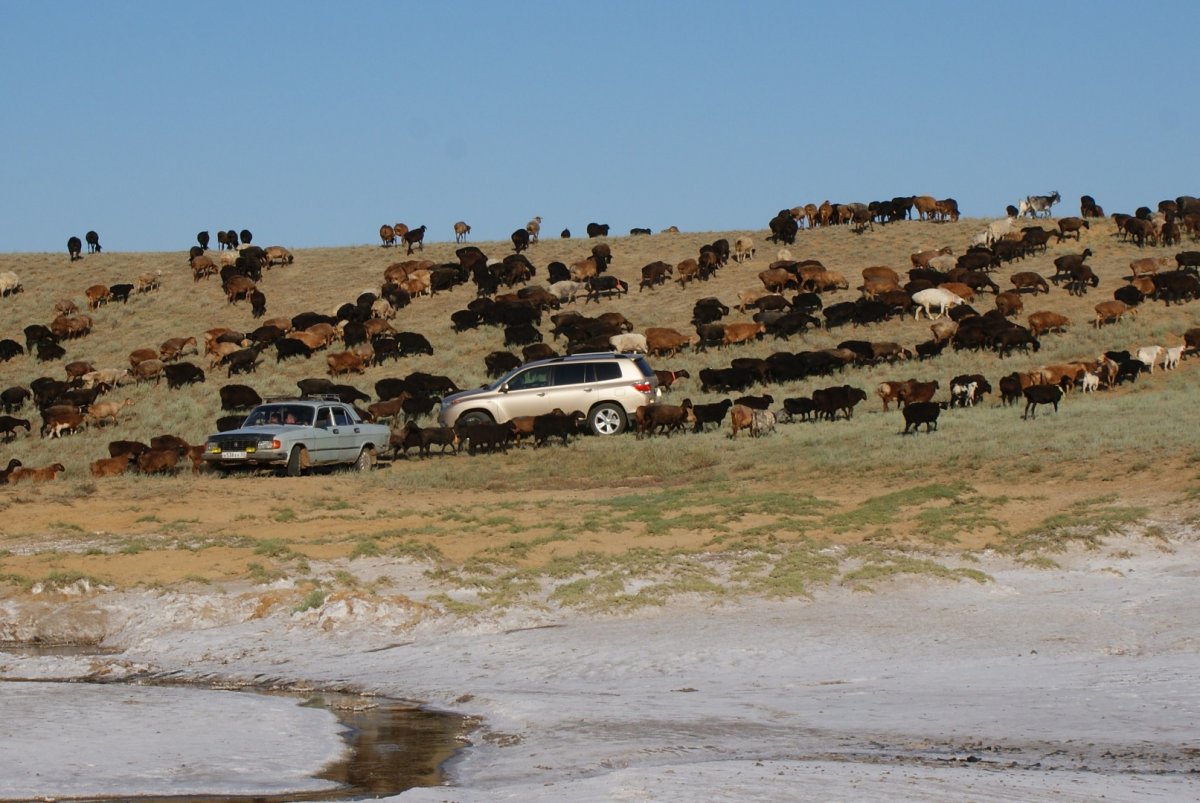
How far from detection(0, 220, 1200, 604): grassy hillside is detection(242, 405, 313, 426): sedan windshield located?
160 cm

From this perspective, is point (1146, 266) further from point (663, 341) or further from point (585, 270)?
point (585, 270)

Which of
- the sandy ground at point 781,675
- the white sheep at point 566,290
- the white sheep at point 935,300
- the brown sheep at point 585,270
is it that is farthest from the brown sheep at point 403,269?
the sandy ground at point 781,675

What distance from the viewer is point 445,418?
29109 millimetres

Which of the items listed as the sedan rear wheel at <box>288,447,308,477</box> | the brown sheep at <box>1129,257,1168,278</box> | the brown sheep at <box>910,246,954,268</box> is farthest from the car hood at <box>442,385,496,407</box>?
the brown sheep at <box>1129,257,1168,278</box>

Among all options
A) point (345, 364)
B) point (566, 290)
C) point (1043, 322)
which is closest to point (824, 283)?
point (566, 290)

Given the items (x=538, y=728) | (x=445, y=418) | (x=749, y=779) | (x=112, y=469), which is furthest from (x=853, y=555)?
(x=112, y=469)

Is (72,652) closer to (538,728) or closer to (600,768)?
(538,728)

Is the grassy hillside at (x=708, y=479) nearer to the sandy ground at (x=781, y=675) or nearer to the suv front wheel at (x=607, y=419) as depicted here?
the suv front wheel at (x=607, y=419)

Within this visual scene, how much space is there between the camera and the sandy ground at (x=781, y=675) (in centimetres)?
805

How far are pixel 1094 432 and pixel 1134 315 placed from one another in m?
14.5

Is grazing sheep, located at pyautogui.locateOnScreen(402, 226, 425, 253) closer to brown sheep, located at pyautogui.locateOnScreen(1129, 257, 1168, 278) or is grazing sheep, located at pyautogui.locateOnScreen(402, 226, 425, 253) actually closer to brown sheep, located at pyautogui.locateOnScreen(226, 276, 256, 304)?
brown sheep, located at pyautogui.locateOnScreen(226, 276, 256, 304)

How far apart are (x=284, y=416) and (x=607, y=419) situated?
6920mm

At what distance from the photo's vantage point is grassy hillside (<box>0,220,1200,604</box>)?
17984 millimetres

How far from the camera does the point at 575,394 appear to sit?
28.9m
